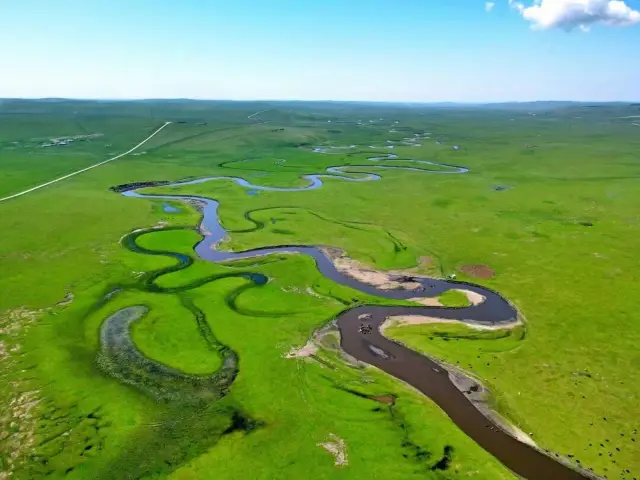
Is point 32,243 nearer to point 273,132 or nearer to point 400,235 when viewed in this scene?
point 400,235

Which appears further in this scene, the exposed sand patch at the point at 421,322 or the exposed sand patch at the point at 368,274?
the exposed sand patch at the point at 368,274

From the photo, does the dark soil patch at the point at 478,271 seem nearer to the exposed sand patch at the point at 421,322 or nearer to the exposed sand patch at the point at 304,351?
the exposed sand patch at the point at 421,322

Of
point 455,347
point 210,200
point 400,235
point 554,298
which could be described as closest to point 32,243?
point 210,200

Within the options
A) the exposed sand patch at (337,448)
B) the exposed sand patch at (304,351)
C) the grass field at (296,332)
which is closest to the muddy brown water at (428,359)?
the grass field at (296,332)

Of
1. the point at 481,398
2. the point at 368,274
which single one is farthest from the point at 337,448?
the point at 368,274

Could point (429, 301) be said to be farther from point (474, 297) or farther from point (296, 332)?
point (296, 332)
